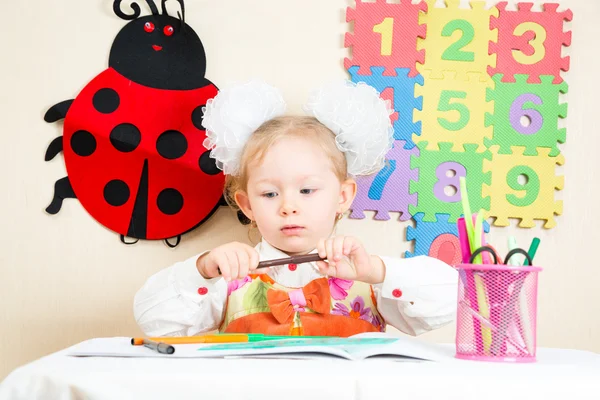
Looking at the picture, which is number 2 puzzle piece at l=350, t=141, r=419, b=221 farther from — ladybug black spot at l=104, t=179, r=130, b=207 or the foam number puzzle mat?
ladybug black spot at l=104, t=179, r=130, b=207

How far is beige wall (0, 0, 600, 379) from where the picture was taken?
1.50m

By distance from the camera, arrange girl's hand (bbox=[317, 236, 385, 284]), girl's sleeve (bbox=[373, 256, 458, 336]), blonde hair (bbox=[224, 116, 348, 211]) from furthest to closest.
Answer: blonde hair (bbox=[224, 116, 348, 211]), girl's sleeve (bbox=[373, 256, 458, 336]), girl's hand (bbox=[317, 236, 385, 284])

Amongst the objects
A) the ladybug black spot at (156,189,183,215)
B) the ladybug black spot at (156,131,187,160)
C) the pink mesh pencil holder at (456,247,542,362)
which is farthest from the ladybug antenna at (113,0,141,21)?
the pink mesh pencil holder at (456,247,542,362)

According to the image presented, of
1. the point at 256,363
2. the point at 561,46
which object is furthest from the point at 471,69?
the point at 256,363

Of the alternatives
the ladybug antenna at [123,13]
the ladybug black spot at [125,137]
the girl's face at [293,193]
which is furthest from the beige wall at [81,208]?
the girl's face at [293,193]

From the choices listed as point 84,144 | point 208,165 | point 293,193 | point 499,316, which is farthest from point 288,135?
point 499,316

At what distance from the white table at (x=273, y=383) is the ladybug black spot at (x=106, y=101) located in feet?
2.94

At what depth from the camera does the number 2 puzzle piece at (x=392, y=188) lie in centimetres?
150

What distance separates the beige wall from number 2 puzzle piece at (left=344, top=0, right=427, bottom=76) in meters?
0.05

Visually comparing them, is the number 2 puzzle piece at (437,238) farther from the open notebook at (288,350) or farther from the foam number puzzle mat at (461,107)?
the open notebook at (288,350)

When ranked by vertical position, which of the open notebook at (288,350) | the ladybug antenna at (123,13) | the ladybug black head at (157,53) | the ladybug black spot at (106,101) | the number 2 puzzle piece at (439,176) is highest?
the ladybug antenna at (123,13)

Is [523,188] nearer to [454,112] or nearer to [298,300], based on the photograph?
[454,112]

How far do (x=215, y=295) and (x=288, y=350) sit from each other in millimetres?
589

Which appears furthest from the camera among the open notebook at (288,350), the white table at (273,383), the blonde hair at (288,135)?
the blonde hair at (288,135)
